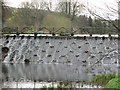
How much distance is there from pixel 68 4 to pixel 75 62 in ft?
41.8

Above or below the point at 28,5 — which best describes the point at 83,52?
below

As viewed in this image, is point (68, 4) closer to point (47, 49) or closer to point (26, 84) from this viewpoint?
point (47, 49)

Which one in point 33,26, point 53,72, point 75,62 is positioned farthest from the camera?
point 33,26

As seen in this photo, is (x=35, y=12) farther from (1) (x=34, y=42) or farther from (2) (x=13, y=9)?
(1) (x=34, y=42)

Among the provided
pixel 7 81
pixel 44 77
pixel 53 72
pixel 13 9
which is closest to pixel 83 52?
pixel 53 72

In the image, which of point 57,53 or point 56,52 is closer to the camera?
point 57,53

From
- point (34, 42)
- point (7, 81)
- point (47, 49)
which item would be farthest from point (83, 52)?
point (7, 81)

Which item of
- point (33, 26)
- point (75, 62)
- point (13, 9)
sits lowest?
point (75, 62)

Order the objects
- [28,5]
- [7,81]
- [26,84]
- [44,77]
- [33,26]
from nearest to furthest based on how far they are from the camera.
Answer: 1. [26,84]
2. [7,81]
3. [44,77]
4. [33,26]
5. [28,5]

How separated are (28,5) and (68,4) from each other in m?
4.29

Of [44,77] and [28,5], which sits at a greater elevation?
[28,5]

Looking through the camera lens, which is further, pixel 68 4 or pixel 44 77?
pixel 68 4

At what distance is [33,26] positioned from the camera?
24.4 metres

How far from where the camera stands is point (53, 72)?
11742 mm
